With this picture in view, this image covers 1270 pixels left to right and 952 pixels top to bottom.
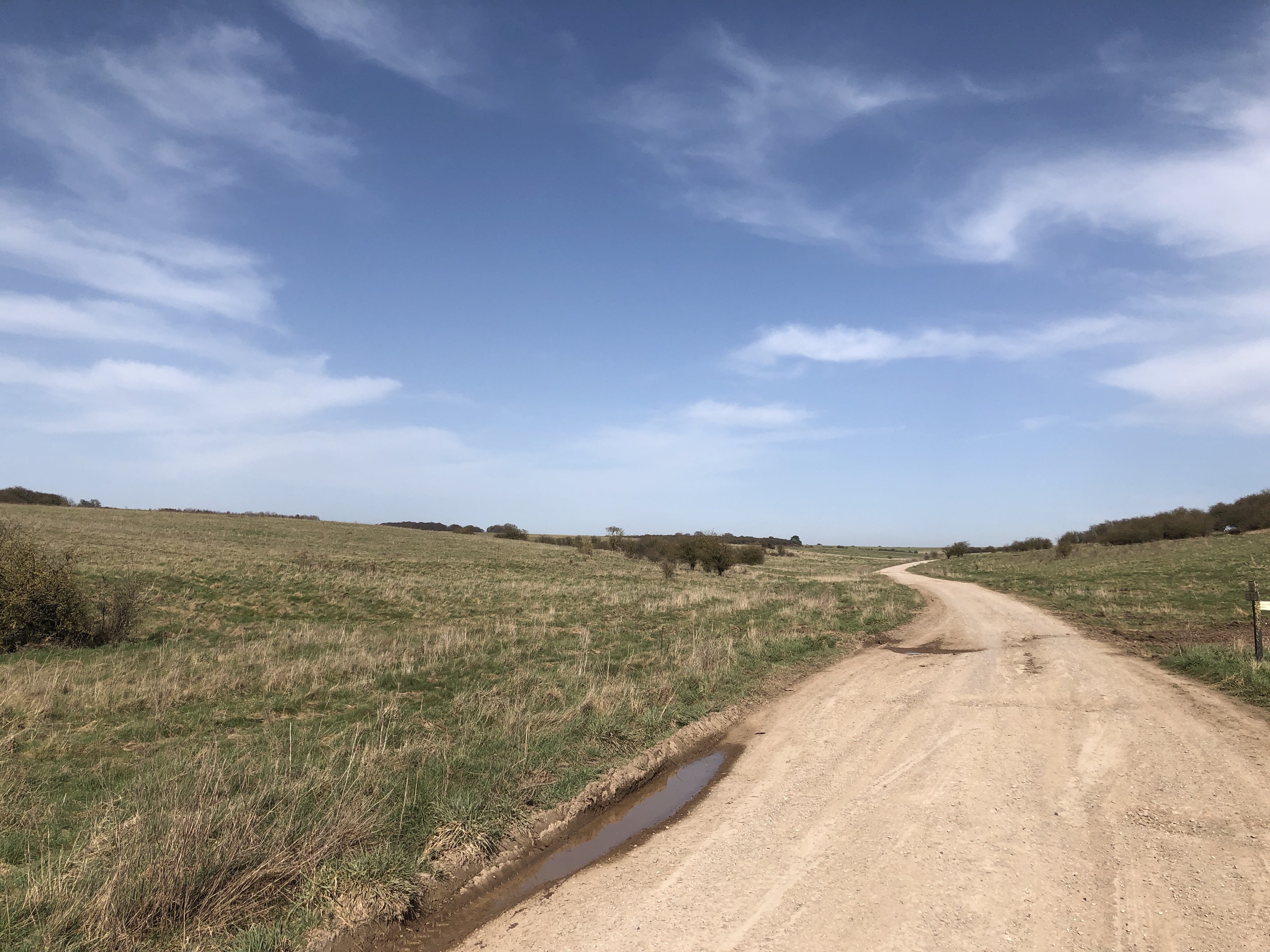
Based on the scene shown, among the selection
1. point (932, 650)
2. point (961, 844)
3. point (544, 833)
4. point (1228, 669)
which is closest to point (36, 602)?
point (544, 833)

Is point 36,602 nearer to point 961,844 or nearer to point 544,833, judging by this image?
point 544,833

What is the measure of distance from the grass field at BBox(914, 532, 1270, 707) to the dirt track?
2.99m

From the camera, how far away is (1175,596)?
2586 centimetres

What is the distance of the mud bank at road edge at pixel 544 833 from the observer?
534 centimetres

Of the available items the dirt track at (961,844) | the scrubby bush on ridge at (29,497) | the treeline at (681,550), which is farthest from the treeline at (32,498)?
the dirt track at (961,844)

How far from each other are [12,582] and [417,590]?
16615 millimetres

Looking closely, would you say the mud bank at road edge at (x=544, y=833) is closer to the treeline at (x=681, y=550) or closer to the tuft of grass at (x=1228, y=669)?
the tuft of grass at (x=1228, y=669)

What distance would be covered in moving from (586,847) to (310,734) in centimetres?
593

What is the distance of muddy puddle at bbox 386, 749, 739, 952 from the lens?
17.9 ft

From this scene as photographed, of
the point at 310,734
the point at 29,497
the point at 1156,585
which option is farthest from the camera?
the point at 29,497

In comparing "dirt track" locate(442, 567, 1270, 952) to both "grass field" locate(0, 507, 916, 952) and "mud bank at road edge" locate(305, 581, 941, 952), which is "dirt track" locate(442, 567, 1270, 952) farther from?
"grass field" locate(0, 507, 916, 952)

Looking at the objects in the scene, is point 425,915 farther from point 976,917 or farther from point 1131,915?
point 1131,915

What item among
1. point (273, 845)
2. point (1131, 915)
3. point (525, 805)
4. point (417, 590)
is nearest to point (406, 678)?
point (525, 805)

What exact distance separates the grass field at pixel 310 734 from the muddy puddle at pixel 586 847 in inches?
16.7
